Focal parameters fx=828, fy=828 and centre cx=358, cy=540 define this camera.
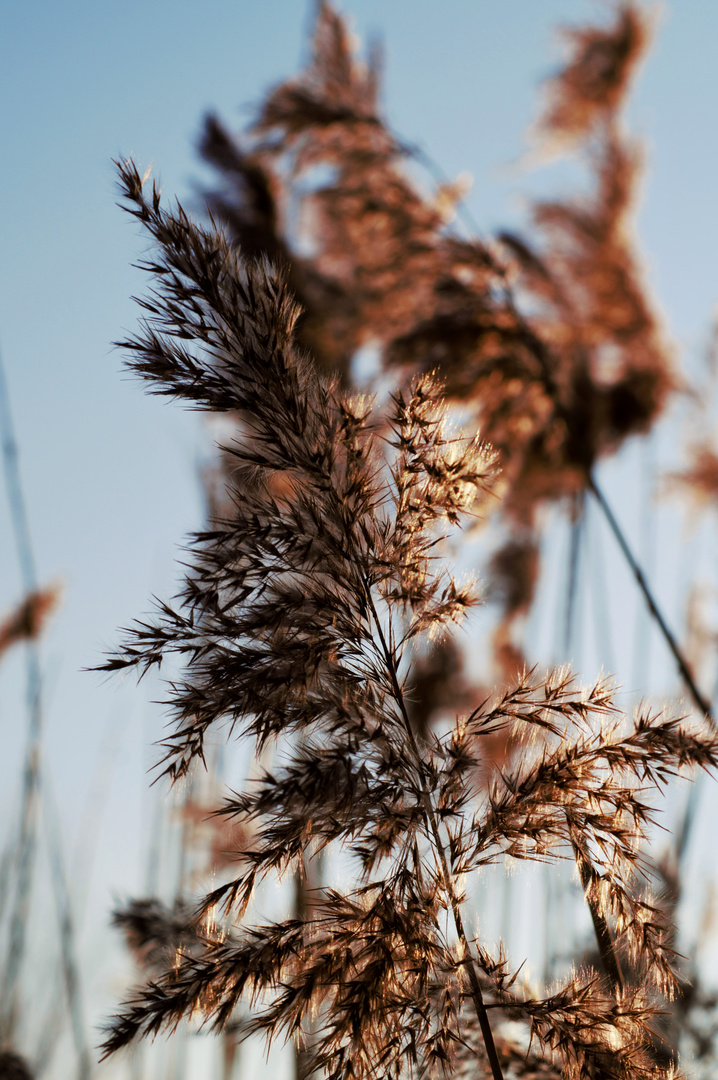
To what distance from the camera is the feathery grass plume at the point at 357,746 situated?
1.25m

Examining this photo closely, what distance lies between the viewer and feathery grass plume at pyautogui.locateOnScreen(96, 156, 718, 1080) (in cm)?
125

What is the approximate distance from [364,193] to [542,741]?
299cm

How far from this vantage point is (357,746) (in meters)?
1.31

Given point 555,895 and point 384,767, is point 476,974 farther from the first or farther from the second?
point 555,895

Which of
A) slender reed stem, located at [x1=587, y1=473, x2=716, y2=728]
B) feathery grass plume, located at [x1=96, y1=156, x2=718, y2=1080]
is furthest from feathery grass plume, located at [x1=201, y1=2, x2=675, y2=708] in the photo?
feathery grass plume, located at [x1=96, y1=156, x2=718, y2=1080]

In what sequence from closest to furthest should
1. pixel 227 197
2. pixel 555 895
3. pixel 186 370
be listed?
1. pixel 186 370
2. pixel 555 895
3. pixel 227 197

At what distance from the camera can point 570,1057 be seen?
4.19ft

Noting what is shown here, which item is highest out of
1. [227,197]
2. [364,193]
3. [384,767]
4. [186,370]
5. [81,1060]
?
[227,197]

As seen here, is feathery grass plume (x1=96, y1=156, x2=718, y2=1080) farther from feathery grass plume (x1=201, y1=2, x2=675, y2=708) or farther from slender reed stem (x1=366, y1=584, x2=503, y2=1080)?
feathery grass plume (x1=201, y1=2, x2=675, y2=708)

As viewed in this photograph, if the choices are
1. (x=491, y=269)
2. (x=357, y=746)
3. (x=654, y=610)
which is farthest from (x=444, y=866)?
(x=491, y=269)

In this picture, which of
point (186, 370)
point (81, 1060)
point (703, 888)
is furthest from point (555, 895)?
point (186, 370)

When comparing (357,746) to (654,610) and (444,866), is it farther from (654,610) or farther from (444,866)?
(654,610)

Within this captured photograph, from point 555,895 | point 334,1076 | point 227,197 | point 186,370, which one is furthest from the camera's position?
point 227,197

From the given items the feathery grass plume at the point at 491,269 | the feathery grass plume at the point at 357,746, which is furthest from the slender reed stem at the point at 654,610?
the feathery grass plume at the point at 357,746
